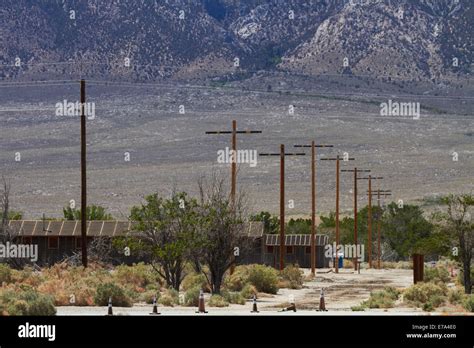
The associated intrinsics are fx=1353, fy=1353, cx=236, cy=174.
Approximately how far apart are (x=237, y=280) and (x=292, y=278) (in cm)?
763

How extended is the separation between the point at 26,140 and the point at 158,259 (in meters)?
100

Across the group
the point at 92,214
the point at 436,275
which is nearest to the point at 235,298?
the point at 436,275

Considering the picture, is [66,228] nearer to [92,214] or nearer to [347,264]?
[92,214]

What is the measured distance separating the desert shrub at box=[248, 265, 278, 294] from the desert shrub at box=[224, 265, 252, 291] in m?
0.24

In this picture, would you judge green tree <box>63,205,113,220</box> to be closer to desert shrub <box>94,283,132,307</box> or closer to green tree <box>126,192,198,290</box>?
A: green tree <box>126,192,198,290</box>

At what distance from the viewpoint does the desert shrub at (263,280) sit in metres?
49.9

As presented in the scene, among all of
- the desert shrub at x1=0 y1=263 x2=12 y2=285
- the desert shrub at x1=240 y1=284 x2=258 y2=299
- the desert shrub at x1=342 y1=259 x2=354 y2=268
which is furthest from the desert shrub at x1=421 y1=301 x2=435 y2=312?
the desert shrub at x1=342 y1=259 x2=354 y2=268

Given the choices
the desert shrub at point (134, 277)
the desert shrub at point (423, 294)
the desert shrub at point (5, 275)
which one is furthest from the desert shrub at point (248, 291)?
the desert shrub at point (5, 275)

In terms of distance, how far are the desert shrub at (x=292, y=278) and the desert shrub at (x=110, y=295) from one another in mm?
17900

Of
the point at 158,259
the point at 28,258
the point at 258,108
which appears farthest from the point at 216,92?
the point at 158,259

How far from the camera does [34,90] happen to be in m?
173

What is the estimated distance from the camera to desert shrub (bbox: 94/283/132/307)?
37.9 meters

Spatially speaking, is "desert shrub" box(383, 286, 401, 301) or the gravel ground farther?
"desert shrub" box(383, 286, 401, 301)
